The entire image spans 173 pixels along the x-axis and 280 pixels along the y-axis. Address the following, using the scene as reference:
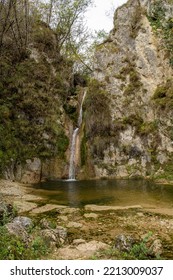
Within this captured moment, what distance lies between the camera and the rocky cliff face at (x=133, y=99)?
2288cm

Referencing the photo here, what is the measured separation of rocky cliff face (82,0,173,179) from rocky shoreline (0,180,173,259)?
1087cm

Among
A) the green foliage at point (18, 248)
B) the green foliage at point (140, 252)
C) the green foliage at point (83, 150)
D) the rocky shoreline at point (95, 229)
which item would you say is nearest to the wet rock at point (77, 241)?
the rocky shoreline at point (95, 229)

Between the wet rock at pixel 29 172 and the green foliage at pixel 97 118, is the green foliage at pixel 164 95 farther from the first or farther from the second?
the wet rock at pixel 29 172

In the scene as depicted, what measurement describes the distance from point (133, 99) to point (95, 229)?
17592mm

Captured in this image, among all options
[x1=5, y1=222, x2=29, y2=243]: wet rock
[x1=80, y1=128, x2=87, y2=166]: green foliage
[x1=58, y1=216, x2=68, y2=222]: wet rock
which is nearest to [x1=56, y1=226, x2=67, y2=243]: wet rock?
[x1=5, y1=222, x2=29, y2=243]: wet rock

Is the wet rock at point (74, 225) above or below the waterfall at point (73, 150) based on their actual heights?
below

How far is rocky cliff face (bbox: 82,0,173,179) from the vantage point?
901 inches

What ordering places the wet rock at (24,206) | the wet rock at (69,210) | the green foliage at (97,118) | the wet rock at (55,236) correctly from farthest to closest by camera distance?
the green foliage at (97,118), the wet rock at (24,206), the wet rock at (69,210), the wet rock at (55,236)

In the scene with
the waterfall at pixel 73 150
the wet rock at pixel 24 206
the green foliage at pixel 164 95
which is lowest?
the wet rock at pixel 24 206

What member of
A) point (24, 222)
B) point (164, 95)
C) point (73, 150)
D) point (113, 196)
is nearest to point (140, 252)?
point (24, 222)

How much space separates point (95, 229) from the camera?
29.9 feet

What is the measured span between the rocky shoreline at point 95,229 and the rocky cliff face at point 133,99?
35.7 ft

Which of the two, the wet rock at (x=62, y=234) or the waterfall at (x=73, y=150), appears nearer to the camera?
the wet rock at (x=62, y=234)
